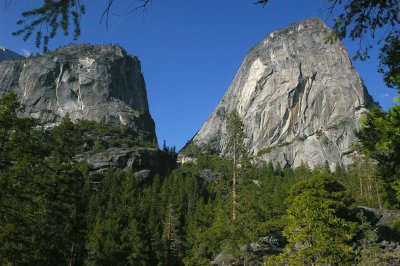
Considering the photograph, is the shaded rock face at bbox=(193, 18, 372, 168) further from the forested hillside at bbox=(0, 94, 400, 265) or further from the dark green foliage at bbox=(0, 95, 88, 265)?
the dark green foliage at bbox=(0, 95, 88, 265)

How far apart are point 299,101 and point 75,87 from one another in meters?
81.0

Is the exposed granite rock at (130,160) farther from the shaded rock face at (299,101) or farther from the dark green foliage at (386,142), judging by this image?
the dark green foliage at (386,142)

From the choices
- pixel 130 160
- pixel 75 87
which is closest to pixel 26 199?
pixel 130 160

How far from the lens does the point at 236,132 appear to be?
1246 inches

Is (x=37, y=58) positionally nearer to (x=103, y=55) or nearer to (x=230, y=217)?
(x=103, y=55)

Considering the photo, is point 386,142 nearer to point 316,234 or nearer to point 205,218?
point 316,234

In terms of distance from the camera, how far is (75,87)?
447ft

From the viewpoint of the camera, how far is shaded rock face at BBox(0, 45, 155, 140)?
131m

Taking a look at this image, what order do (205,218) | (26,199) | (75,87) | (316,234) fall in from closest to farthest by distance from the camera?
(316,234) → (26,199) → (205,218) → (75,87)

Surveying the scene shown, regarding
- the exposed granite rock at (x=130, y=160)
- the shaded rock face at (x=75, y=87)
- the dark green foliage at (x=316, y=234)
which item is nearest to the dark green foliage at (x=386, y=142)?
the dark green foliage at (x=316, y=234)

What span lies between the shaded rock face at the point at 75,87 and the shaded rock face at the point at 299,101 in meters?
36.0

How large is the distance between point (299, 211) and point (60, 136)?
17438mm

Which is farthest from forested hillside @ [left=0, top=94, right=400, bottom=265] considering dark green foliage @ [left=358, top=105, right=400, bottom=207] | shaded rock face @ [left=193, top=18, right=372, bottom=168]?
shaded rock face @ [left=193, top=18, right=372, bottom=168]

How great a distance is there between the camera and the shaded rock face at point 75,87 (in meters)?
131
